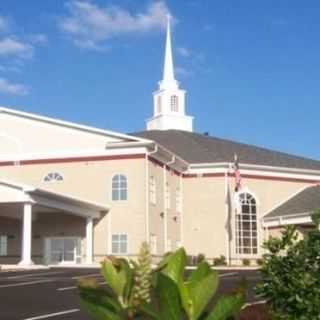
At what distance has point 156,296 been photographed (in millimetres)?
2893

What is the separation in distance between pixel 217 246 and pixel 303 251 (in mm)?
35097

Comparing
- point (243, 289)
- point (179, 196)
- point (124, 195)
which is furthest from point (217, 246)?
point (243, 289)

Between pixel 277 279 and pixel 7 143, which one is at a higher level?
pixel 7 143

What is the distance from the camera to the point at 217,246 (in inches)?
1636

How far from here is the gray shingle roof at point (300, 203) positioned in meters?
40.4

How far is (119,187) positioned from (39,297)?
20269 mm

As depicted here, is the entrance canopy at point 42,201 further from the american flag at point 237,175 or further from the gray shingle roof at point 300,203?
the gray shingle roof at point 300,203

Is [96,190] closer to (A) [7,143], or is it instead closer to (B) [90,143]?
(B) [90,143]

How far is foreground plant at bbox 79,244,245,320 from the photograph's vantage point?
112 inches

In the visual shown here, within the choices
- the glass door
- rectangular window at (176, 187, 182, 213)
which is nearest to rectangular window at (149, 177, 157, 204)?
rectangular window at (176, 187, 182, 213)

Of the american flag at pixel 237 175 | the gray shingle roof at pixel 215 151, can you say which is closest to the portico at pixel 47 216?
the american flag at pixel 237 175

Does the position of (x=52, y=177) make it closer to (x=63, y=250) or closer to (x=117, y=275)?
(x=63, y=250)

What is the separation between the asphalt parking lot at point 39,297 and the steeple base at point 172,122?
2661 cm

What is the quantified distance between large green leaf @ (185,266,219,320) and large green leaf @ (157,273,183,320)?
0.06m
